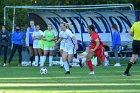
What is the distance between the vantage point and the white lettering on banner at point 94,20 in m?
31.0

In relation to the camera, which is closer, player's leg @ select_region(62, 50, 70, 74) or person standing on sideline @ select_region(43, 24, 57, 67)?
player's leg @ select_region(62, 50, 70, 74)

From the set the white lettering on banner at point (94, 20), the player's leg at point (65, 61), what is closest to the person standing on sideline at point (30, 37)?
the white lettering on banner at point (94, 20)

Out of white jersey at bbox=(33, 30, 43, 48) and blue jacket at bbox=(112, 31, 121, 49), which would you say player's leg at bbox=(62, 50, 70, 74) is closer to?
white jersey at bbox=(33, 30, 43, 48)

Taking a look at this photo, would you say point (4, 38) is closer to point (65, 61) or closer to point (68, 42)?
point (68, 42)

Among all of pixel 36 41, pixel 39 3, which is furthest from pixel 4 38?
pixel 39 3

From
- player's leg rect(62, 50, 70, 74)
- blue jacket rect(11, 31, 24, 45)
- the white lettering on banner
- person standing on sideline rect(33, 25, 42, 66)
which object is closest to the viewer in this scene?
player's leg rect(62, 50, 70, 74)

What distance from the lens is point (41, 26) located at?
3109cm

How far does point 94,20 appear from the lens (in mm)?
31203

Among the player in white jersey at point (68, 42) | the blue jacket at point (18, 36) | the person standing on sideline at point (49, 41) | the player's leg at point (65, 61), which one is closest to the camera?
the player's leg at point (65, 61)

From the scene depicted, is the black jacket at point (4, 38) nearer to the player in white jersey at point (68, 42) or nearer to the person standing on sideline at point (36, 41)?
the person standing on sideline at point (36, 41)

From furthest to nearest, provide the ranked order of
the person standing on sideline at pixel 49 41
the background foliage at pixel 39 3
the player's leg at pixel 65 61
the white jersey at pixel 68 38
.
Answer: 1. the background foliage at pixel 39 3
2. the person standing on sideline at pixel 49 41
3. the white jersey at pixel 68 38
4. the player's leg at pixel 65 61

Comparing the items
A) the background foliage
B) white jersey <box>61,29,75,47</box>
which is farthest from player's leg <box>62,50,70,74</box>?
the background foliage

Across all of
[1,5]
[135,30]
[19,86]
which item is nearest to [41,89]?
[19,86]

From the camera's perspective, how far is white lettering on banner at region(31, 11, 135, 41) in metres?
31.0
